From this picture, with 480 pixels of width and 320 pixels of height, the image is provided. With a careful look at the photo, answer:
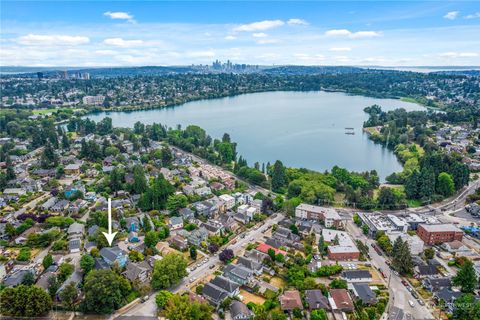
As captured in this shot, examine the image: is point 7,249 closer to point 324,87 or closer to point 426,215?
point 426,215

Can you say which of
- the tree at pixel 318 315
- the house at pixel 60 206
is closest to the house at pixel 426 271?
the tree at pixel 318 315

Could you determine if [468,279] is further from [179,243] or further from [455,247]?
[179,243]

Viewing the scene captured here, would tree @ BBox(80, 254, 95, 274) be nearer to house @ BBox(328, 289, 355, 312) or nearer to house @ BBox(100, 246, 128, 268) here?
house @ BBox(100, 246, 128, 268)

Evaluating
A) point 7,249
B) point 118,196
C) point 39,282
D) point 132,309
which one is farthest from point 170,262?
point 118,196

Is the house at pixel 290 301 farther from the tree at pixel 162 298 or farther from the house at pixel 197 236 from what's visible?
the house at pixel 197 236

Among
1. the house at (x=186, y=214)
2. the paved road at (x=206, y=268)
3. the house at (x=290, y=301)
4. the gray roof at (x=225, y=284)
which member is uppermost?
the house at (x=186, y=214)

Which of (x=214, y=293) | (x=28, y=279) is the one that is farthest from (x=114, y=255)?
(x=214, y=293)

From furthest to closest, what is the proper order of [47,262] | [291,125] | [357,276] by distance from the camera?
[291,125], [47,262], [357,276]
